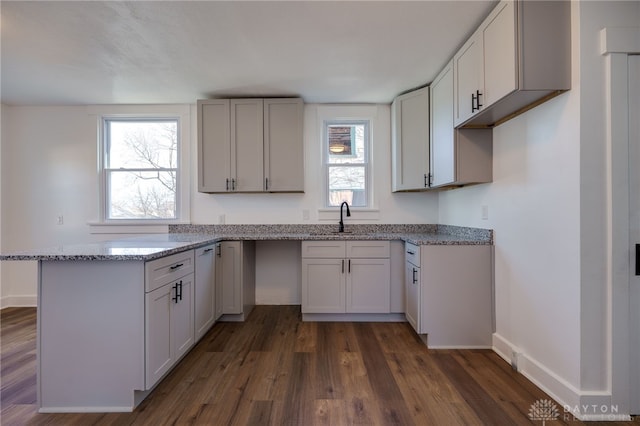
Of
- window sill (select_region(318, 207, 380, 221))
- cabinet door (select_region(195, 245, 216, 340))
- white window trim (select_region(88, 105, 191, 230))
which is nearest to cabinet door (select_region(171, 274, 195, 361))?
cabinet door (select_region(195, 245, 216, 340))

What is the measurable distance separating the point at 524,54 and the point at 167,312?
2784 mm

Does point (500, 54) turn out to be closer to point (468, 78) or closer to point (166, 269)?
point (468, 78)

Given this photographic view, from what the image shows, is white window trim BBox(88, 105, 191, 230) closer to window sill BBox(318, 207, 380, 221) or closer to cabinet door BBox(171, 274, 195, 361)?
cabinet door BBox(171, 274, 195, 361)

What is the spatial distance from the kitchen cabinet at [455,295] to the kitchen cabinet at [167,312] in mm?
1935

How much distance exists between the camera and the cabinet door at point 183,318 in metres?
2.05

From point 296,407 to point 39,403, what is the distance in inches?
59.7

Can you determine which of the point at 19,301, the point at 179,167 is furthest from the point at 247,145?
the point at 19,301

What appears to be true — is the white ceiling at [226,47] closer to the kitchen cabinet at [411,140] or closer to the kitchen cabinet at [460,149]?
the kitchen cabinet at [411,140]

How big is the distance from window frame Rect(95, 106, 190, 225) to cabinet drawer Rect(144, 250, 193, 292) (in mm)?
1513

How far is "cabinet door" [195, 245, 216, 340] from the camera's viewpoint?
246 centimetres

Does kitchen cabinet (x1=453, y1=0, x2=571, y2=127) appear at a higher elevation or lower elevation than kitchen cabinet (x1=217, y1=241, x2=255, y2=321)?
higher

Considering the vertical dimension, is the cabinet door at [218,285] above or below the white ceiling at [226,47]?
below

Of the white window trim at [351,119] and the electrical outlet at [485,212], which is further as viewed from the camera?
the white window trim at [351,119]

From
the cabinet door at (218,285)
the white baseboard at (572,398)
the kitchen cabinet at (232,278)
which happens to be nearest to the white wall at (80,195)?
the kitchen cabinet at (232,278)
